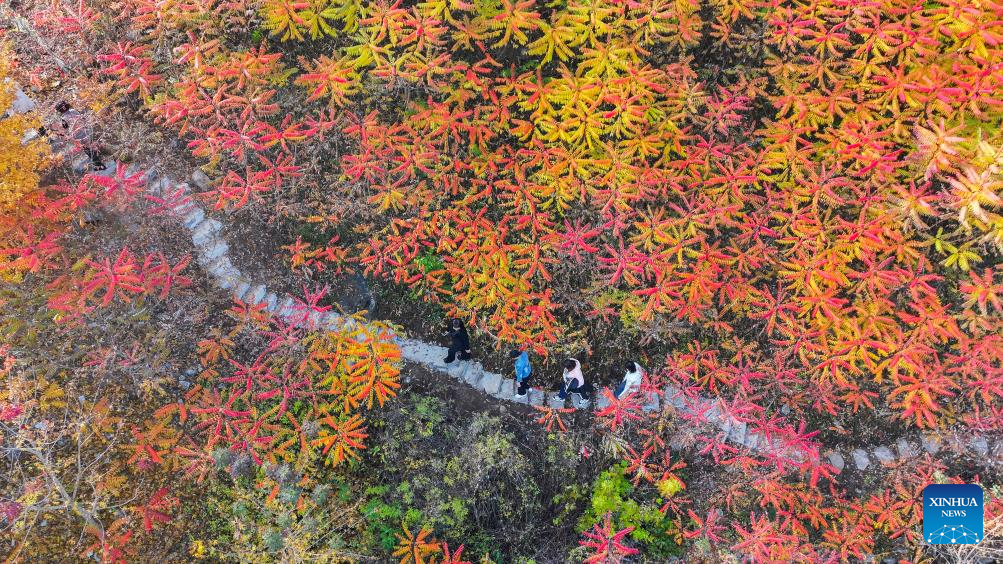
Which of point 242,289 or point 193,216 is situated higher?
point 193,216

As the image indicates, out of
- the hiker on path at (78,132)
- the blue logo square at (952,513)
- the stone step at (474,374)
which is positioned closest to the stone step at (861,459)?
the blue logo square at (952,513)

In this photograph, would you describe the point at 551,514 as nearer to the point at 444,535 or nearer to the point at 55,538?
the point at 444,535

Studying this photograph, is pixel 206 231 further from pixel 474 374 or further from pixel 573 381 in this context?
pixel 573 381

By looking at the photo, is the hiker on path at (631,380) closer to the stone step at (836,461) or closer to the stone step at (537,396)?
the stone step at (537,396)

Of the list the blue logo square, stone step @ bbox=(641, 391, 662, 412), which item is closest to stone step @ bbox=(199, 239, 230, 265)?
stone step @ bbox=(641, 391, 662, 412)

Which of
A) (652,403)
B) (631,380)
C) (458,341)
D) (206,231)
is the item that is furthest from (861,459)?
(206,231)
